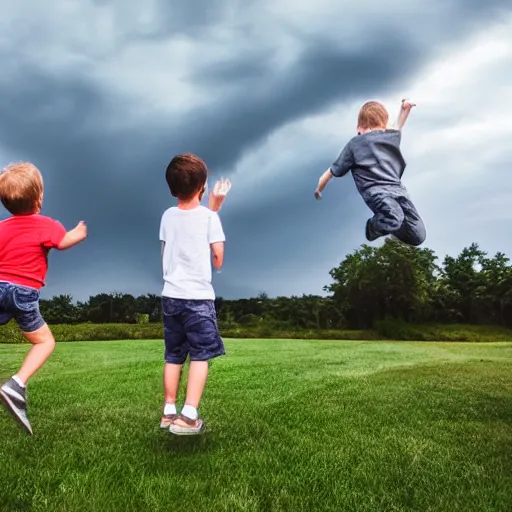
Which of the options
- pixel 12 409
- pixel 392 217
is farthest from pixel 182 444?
pixel 392 217

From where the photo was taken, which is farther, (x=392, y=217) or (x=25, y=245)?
(x=392, y=217)

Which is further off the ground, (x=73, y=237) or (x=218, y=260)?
(x=73, y=237)

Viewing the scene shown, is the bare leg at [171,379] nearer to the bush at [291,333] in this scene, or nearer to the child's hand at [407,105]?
the child's hand at [407,105]

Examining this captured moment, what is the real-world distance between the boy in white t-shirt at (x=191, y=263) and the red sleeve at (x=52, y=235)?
768 millimetres

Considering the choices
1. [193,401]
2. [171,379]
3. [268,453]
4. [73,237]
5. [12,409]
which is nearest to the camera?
[12,409]

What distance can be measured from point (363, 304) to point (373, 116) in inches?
1518

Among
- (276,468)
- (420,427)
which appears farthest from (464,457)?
(276,468)

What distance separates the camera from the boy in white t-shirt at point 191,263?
4.49 metres

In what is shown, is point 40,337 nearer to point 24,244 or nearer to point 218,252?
point 24,244

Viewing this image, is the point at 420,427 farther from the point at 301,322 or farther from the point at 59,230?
the point at 301,322

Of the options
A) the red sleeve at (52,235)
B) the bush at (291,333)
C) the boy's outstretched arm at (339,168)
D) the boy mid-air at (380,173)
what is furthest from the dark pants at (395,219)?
the bush at (291,333)

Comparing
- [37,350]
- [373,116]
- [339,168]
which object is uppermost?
[373,116]

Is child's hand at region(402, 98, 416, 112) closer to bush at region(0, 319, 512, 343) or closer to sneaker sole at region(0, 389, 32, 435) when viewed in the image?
sneaker sole at region(0, 389, 32, 435)

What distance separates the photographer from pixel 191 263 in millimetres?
4547
